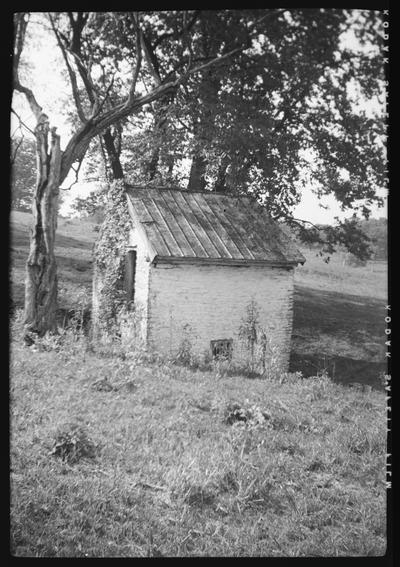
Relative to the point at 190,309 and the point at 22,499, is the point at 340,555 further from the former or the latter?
the point at 190,309

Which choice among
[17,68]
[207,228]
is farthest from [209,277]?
[17,68]

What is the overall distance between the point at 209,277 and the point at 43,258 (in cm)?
369

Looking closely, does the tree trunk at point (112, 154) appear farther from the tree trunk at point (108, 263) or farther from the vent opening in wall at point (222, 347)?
the vent opening in wall at point (222, 347)

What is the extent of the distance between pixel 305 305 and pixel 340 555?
1551 cm

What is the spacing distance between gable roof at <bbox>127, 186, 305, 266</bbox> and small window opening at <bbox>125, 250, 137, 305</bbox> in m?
0.94

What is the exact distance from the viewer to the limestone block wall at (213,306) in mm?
8508

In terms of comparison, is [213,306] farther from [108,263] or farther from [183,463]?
[183,463]

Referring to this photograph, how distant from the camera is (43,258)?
21.2 feet

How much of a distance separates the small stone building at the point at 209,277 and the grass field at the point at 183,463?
299 centimetres

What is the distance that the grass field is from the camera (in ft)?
8.88

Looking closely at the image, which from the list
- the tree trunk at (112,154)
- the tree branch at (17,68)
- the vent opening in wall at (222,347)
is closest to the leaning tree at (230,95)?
the tree branch at (17,68)

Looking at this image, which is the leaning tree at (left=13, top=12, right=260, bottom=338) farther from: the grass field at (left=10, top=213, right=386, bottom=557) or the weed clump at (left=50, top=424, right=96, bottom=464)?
the weed clump at (left=50, top=424, right=96, bottom=464)

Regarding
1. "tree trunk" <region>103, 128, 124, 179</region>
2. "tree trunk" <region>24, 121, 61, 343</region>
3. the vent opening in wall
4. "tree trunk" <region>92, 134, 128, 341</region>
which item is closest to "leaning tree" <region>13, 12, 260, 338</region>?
"tree trunk" <region>24, 121, 61, 343</region>

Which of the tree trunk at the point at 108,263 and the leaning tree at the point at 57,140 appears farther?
the tree trunk at the point at 108,263
